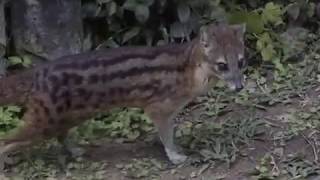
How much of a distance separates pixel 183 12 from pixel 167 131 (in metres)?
1.71

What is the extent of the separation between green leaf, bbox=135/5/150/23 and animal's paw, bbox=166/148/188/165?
1.60 m

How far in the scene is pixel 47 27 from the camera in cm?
740

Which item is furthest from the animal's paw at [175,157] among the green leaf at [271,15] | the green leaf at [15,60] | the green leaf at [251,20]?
the green leaf at [271,15]

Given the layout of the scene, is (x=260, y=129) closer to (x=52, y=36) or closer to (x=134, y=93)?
(x=134, y=93)

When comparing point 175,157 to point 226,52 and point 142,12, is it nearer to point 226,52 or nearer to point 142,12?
point 226,52

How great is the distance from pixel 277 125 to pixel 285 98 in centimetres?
47

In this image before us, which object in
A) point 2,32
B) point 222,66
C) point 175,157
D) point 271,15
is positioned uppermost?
point 271,15

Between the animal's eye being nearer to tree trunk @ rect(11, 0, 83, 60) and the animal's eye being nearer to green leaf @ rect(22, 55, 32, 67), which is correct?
tree trunk @ rect(11, 0, 83, 60)

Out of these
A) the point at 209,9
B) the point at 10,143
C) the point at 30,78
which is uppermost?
the point at 209,9

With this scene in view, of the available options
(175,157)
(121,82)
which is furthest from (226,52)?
(175,157)

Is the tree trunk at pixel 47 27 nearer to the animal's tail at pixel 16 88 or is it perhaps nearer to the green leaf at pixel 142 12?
the green leaf at pixel 142 12

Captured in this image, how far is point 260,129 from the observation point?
6684mm

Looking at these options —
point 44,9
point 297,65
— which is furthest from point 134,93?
point 297,65

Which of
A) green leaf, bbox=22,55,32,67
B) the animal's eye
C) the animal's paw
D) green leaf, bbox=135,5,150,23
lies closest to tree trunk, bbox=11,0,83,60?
green leaf, bbox=22,55,32,67
